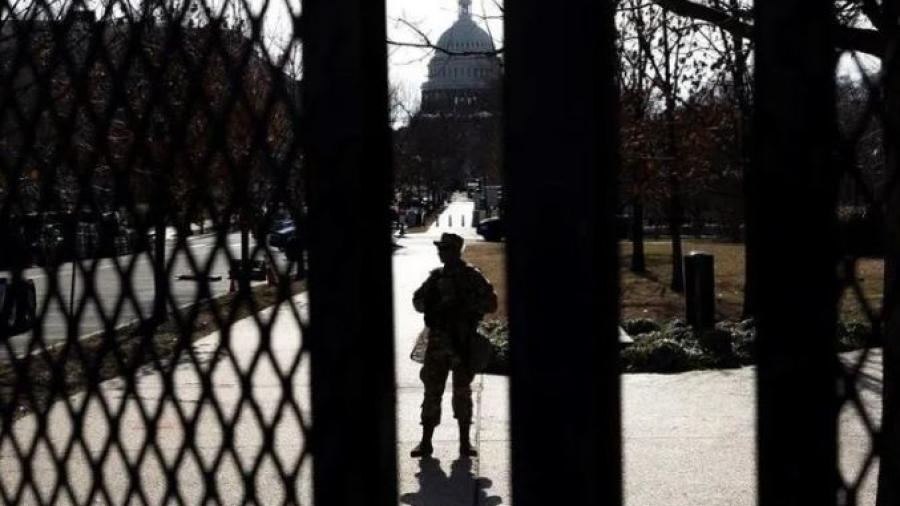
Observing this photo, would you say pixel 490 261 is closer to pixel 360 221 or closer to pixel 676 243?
pixel 676 243

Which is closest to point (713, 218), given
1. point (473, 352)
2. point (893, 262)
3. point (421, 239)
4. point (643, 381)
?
point (421, 239)

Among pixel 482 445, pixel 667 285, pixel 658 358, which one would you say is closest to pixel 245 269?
pixel 482 445

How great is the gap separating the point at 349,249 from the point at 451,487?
5626 millimetres

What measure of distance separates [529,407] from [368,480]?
292mm

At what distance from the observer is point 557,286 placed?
1.53m

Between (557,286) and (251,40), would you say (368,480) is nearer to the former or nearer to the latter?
(557,286)

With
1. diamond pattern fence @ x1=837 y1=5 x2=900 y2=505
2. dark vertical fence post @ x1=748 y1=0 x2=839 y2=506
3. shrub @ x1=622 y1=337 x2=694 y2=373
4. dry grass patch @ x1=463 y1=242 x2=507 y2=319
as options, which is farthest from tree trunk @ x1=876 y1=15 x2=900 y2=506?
dry grass patch @ x1=463 y1=242 x2=507 y2=319

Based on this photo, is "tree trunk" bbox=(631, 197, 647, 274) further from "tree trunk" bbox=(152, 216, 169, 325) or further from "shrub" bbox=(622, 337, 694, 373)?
"tree trunk" bbox=(152, 216, 169, 325)

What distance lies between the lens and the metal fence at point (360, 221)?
5.06 ft

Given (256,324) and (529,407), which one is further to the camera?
(256,324)

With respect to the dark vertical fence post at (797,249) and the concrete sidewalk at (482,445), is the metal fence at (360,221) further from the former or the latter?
the concrete sidewalk at (482,445)

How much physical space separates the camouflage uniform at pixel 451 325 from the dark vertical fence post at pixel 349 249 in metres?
5.79

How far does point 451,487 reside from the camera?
7055 mm

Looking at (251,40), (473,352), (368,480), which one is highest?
(251,40)
